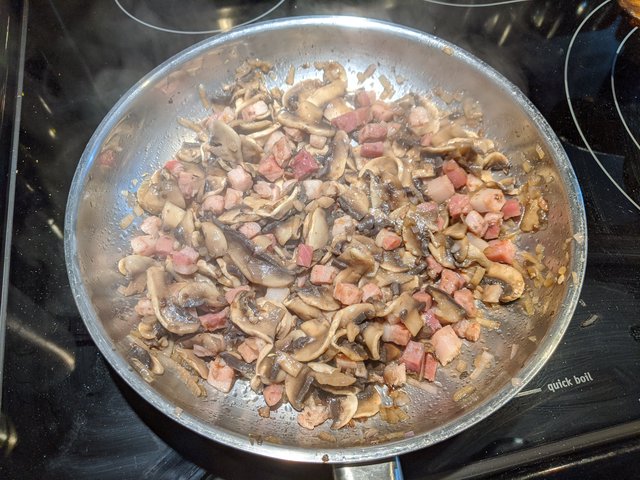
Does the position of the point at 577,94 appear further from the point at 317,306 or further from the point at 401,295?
the point at 317,306

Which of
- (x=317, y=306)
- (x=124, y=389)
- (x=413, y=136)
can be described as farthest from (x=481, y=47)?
(x=124, y=389)

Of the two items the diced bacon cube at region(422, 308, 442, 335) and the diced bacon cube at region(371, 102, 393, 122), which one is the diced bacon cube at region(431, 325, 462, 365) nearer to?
the diced bacon cube at region(422, 308, 442, 335)

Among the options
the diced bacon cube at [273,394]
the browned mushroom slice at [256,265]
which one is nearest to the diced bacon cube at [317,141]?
the browned mushroom slice at [256,265]

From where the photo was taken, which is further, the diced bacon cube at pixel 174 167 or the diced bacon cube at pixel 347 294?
the diced bacon cube at pixel 174 167

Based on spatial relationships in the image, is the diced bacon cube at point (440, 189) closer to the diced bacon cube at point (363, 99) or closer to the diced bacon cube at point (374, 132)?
the diced bacon cube at point (374, 132)

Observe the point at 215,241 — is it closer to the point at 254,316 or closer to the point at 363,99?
the point at 254,316

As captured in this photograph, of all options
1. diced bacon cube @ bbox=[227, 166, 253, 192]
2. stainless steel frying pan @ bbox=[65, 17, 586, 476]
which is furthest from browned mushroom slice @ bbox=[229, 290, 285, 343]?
diced bacon cube @ bbox=[227, 166, 253, 192]
